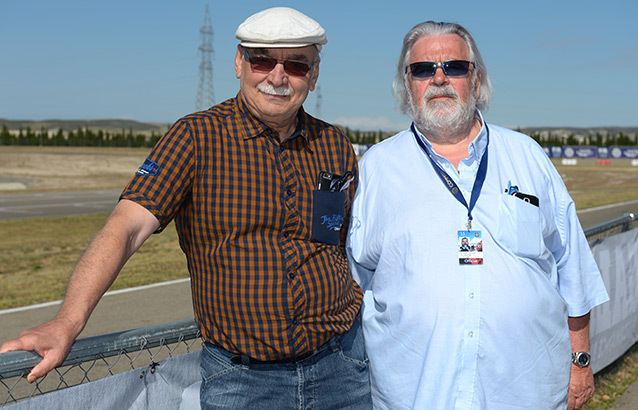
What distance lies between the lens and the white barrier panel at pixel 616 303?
496cm

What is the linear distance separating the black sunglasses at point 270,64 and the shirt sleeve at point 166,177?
0.40 meters

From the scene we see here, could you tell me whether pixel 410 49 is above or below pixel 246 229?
above

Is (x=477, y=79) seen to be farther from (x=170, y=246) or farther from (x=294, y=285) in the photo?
(x=170, y=246)

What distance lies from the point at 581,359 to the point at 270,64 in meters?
1.99

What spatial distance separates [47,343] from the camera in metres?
1.76

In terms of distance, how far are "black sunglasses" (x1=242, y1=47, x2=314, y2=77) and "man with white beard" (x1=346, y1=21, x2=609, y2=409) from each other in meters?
0.63

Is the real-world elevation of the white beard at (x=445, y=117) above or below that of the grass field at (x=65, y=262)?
above

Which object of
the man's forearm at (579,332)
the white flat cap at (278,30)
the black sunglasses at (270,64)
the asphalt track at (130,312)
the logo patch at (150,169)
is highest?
the white flat cap at (278,30)

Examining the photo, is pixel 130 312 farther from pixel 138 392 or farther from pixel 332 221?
pixel 332 221

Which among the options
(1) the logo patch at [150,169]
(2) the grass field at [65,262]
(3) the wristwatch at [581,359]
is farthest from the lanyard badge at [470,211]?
(2) the grass field at [65,262]

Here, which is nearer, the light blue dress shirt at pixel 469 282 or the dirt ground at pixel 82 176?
the light blue dress shirt at pixel 469 282

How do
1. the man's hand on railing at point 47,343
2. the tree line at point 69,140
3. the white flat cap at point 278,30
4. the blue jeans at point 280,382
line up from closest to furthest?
1. the man's hand on railing at point 47,343
2. the blue jeans at point 280,382
3. the white flat cap at point 278,30
4. the tree line at point 69,140

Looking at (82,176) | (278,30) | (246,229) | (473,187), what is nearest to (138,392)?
(246,229)

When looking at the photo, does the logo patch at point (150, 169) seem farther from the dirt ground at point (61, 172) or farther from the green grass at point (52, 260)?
the dirt ground at point (61, 172)
